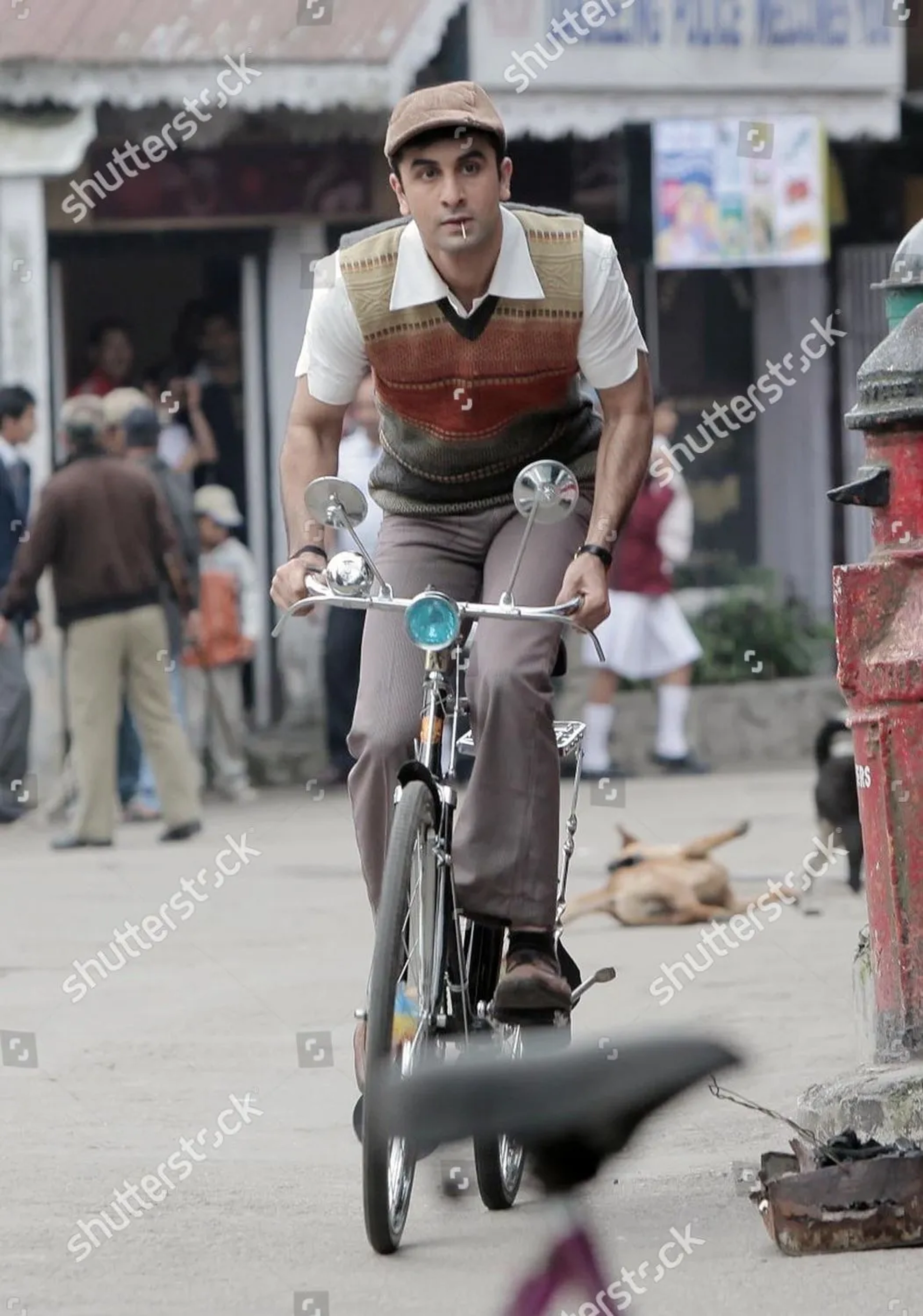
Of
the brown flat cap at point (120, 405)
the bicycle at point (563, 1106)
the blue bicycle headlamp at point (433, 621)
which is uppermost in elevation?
the brown flat cap at point (120, 405)

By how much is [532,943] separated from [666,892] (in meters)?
4.29

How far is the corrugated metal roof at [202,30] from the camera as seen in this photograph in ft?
46.6

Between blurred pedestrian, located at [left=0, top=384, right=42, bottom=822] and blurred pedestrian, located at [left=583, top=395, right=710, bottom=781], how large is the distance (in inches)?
122

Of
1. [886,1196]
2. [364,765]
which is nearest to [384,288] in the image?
[364,765]

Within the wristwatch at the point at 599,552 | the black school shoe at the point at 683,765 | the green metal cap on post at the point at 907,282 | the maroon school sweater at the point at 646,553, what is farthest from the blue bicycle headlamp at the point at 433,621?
the black school shoe at the point at 683,765

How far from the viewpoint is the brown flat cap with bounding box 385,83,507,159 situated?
16.1 ft

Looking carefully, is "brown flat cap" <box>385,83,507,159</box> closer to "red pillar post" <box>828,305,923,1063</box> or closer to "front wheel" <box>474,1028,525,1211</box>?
"red pillar post" <box>828,305,923,1063</box>

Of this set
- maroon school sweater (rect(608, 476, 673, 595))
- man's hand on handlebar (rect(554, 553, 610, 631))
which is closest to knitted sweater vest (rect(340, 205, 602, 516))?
man's hand on handlebar (rect(554, 553, 610, 631))

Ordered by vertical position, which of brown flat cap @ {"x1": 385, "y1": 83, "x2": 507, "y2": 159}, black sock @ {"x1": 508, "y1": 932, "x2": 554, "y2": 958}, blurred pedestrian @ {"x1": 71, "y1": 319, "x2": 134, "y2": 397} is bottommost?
black sock @ {"x1": 508, "y1": 932, "x2": 554, "y2": 958}

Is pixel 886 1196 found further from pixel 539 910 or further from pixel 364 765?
pixel 364 765

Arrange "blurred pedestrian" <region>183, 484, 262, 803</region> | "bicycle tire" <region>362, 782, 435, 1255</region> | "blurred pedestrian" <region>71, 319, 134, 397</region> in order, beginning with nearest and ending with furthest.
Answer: "bicycle tire" <region>362, 782, 435, 1255</region> < "blurred pedestrian" <region>183, 484, 262, 803</region> < "blurred pedestrian" <region>71, 319, 134, 397</region>

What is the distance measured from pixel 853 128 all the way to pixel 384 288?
1190cm

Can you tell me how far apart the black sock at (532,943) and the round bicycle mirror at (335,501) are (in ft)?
2.74

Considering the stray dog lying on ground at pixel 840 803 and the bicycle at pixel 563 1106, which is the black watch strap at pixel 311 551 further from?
the stray dog lying on ground at pixel 840 803
